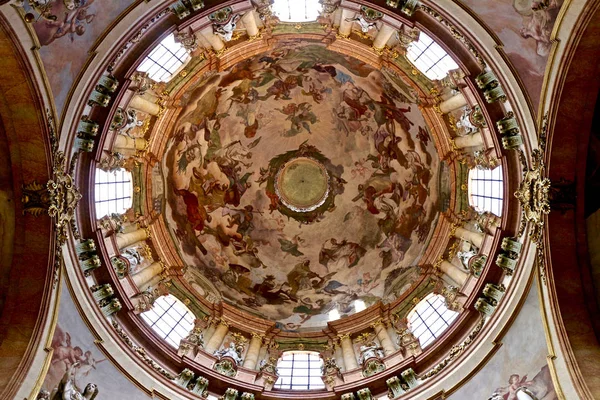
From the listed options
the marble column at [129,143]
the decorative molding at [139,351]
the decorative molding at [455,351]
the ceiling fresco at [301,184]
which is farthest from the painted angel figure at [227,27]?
the decorative molding at [455,351]

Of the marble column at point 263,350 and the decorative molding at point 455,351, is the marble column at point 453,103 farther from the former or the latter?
the marble column at point 263,350

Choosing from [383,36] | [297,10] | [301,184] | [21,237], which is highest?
[297,10]

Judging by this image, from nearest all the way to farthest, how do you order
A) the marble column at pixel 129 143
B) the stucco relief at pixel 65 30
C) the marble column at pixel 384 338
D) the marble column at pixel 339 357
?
the stucco relief at pixel 65 30 < the marble column at pixel 129 143 < the marble column at pixel 384 338 < the marble column at pixel 339 357

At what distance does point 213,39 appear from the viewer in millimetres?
22719

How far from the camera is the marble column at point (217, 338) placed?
24000 millimetres

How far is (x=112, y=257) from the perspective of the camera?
848 inches

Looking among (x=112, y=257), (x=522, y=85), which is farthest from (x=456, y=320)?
(x=112, y=257)

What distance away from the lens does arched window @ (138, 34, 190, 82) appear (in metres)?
22.0

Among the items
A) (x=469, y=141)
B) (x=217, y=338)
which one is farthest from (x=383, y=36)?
(x=217, y=338)

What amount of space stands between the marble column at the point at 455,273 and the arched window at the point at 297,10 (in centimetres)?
1246

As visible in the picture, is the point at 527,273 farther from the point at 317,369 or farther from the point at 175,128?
the point at 175,128

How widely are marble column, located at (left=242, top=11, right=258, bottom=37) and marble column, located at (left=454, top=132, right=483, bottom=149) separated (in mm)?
10032

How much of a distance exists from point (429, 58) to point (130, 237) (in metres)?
15.1

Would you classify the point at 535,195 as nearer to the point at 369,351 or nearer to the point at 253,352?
the point at 369,351
